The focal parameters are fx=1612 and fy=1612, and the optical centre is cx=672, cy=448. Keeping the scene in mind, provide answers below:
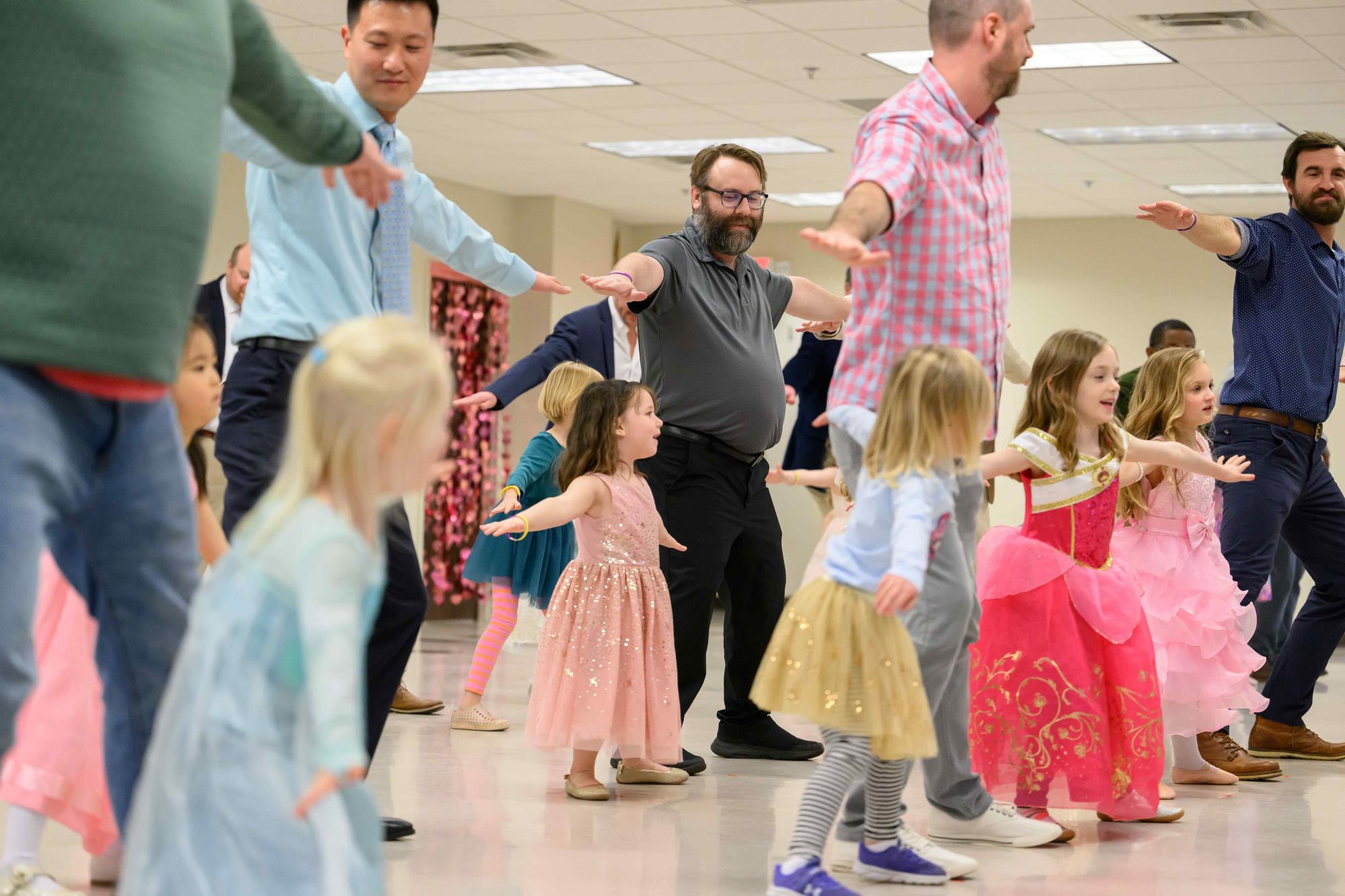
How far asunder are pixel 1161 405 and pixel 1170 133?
5.10m

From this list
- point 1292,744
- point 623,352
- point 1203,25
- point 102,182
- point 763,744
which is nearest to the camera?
point 102,182

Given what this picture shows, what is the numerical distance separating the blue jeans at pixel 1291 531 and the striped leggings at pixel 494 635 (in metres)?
2.33

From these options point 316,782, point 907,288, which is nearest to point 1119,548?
point 907,288

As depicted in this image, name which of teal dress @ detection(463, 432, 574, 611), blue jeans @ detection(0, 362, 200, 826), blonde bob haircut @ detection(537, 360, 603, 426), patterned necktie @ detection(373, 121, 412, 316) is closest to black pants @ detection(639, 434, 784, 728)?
blonde bob haircut @ detection(537, 360, 603, 426)

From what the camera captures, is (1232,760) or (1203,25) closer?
(1232,760)

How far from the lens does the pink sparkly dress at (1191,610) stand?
13.9ft

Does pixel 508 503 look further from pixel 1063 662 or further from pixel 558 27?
pixel 558 27

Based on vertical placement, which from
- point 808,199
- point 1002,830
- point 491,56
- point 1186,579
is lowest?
point 1002,830

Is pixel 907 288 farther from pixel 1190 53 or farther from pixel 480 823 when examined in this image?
pixel 1190 53

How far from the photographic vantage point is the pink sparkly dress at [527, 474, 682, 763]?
3.99 metres

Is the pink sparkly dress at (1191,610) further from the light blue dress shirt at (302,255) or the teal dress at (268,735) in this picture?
the teal dress at (268,735)

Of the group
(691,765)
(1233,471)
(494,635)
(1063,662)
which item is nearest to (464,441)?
(494,635)

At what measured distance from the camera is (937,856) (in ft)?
10.1

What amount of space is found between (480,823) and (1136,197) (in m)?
8.77
